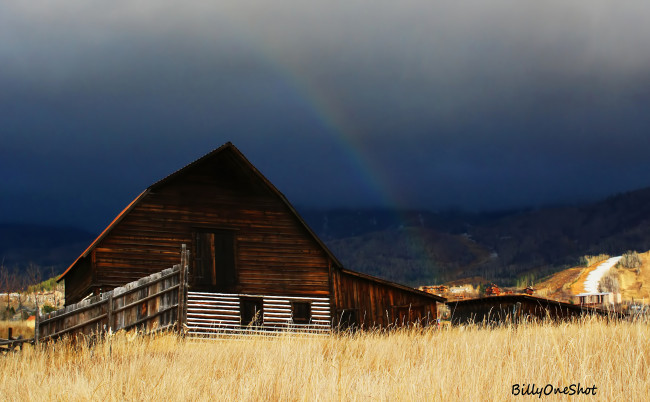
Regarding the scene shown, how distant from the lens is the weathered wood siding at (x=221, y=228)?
885 inches

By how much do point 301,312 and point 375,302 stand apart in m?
4.05


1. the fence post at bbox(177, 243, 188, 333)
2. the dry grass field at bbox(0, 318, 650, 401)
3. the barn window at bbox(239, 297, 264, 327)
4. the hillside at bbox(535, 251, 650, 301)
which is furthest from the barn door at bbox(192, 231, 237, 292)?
the hillside at bbox(535, 251, 650, 301)

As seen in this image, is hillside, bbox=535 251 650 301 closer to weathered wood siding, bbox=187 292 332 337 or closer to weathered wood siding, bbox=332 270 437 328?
weathered wood siding, bbox=332 270 437 328

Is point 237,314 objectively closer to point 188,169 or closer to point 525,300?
point 188,169

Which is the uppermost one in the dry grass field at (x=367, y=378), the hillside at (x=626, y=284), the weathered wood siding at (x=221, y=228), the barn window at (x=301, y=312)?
the weathered wood siding at (x=221, y=228)

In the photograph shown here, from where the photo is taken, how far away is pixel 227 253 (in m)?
24.4

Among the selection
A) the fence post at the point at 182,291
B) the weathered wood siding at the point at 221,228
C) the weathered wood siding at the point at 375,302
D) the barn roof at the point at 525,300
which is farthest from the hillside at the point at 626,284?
the fence post at the point at 182,291

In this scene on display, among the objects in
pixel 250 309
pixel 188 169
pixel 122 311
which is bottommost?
pixel 250 309

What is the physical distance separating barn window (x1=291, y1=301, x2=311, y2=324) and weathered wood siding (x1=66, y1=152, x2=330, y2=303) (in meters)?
0.46

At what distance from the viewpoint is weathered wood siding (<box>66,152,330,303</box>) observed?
22.5 m

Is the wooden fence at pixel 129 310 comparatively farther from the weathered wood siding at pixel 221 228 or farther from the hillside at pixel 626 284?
the hillside at pixel 626 284

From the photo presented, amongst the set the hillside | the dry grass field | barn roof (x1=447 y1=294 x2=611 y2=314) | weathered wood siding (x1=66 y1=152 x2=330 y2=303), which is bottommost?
the hillside

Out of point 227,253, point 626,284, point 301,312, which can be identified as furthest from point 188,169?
point 626,284

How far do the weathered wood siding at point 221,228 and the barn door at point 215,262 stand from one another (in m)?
0.23
